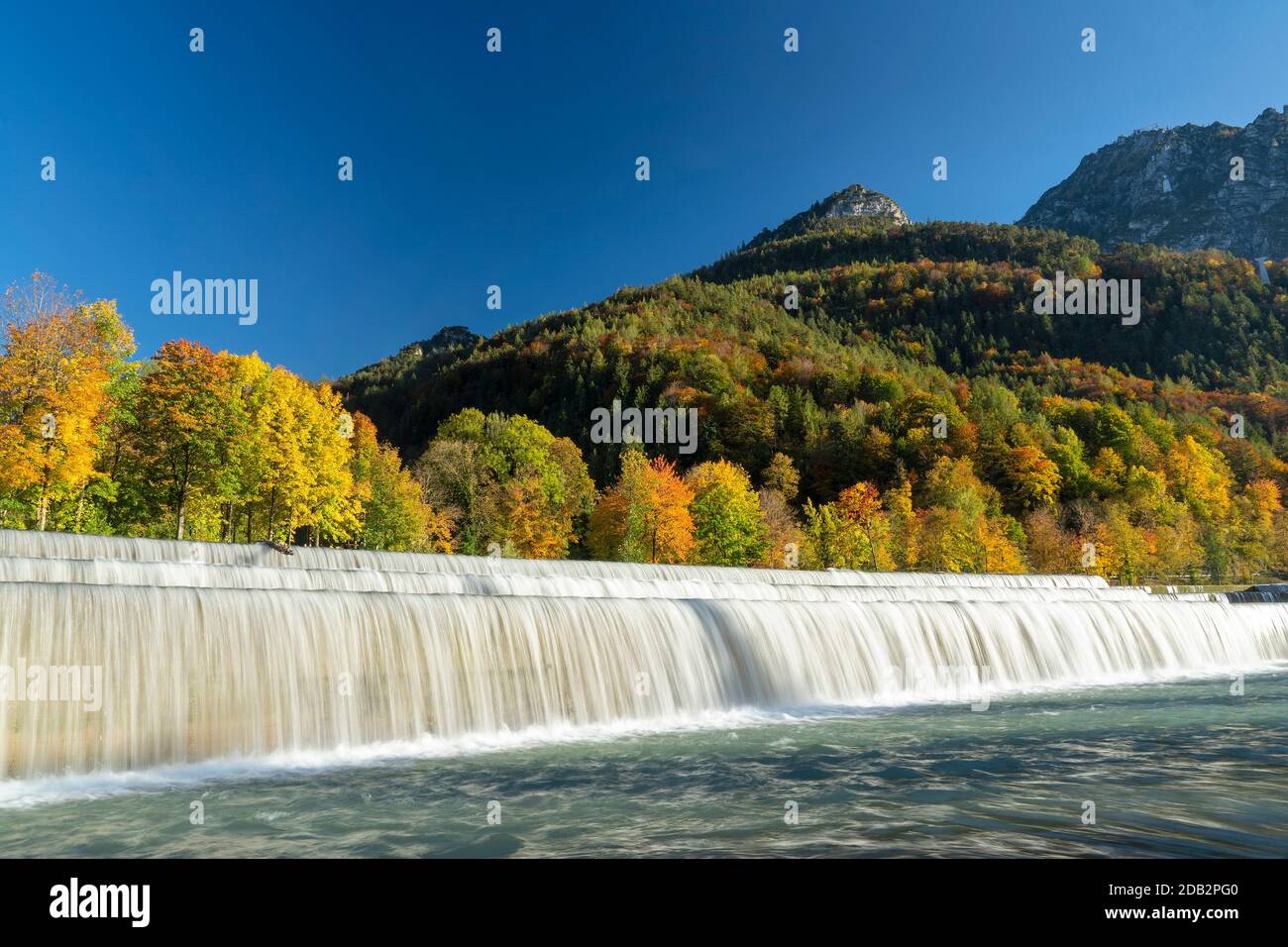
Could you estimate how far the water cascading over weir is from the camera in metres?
11.4

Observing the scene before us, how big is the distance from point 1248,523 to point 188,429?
93.3 metres

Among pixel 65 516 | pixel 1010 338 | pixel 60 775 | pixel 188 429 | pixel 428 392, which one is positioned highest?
pixel 1010 338

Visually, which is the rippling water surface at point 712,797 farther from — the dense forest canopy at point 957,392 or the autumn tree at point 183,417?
the dense forest canopy at point 957,392

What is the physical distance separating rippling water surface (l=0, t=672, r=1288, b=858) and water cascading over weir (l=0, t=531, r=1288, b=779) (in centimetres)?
69

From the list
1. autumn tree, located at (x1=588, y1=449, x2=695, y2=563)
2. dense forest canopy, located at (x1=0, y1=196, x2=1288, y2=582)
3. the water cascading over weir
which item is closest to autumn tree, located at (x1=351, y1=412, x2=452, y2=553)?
dense forest canopy, located at (x1=0, y1=196, x2=1288, y2=582)

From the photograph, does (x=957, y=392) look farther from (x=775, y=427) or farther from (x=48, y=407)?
(x=48, y=407)

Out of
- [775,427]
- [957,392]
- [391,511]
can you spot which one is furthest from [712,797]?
[957,392]

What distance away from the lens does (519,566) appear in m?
28.1

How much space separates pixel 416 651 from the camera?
47.8 feet

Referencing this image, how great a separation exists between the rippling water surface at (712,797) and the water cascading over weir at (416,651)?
2.27ft

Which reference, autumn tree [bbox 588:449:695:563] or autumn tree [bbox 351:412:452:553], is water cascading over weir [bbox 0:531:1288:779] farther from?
autumn tree [bbox 588:449:695:563]
